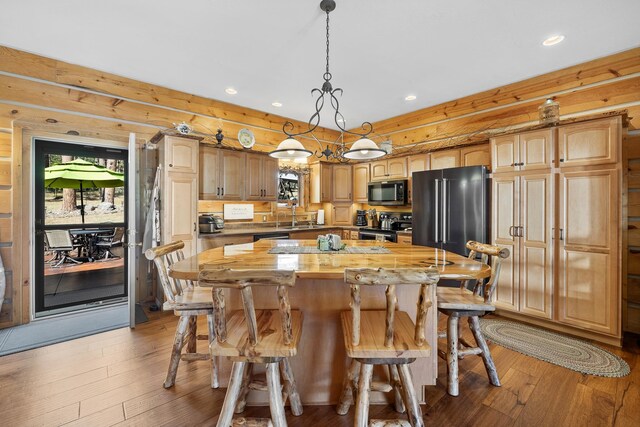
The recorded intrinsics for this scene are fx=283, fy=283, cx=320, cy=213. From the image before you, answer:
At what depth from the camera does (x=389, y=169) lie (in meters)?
5.05

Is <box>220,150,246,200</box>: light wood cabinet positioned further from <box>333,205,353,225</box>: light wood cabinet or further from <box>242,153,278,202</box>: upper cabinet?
<box>333,205,353,225</box>: light wood cabinet

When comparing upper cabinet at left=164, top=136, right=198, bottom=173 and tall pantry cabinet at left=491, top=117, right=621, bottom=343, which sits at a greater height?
upper cabinet at left=164, top=136, right=198, bottom=173

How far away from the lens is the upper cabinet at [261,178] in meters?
4.54

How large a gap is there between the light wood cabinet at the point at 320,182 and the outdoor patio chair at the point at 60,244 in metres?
3.83

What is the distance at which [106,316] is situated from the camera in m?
3.43

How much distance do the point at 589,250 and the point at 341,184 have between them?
3745 mm

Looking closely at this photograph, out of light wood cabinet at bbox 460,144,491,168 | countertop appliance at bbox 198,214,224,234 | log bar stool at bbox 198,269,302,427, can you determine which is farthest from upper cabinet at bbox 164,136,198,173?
light wood cabinet at bbox 460,144,491,168

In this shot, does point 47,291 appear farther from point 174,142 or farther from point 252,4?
point 252,4

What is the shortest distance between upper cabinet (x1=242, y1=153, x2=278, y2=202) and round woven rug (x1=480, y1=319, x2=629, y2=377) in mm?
3537

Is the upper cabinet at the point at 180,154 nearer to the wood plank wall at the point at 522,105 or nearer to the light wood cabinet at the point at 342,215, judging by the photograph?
the light wood cabinet at the point at 342,215

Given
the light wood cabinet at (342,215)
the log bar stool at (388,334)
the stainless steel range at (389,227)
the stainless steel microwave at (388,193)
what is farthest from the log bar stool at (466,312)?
the light wood cabinet at (342,215)

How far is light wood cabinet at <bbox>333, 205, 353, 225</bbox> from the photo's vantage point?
224 inches

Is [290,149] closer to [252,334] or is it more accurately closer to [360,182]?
[252,334]

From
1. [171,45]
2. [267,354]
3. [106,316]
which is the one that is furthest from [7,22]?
[267,354]
